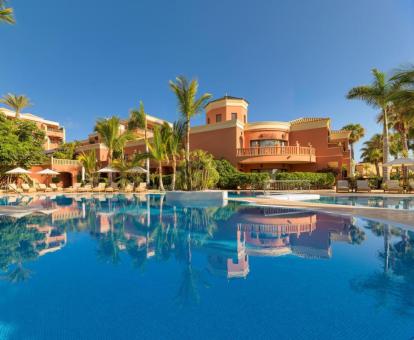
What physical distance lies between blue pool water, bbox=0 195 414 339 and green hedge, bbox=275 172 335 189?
15.0m

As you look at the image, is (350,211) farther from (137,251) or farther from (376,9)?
(376,9)

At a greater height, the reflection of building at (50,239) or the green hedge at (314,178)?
the green hedge at (314,178)

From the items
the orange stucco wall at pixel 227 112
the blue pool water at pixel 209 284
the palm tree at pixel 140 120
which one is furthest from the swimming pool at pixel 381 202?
the palm tree at pixel 140 120

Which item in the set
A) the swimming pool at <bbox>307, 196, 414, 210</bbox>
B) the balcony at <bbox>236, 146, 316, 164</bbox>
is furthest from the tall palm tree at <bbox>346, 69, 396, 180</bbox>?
the balcony at <bbox>236, 146, 316, 164</bbox>

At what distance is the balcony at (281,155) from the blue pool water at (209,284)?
17.1 metres

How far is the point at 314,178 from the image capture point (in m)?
22.4

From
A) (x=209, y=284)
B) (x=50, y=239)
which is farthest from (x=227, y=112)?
(x=209, y=284)

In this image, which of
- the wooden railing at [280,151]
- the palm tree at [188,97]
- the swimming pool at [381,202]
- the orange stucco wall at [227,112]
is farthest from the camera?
the orange stucco wall at [227,112]

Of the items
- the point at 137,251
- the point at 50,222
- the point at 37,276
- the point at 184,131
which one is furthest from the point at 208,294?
the point at 184,131

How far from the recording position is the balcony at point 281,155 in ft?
78.4

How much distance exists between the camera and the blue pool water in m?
2.67

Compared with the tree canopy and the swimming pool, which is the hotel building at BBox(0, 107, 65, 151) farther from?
the swimming pool

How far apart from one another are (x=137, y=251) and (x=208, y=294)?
106 inches

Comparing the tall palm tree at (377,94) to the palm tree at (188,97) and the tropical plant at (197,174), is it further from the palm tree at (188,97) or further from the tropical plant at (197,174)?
the tropical plant at (197,174)
